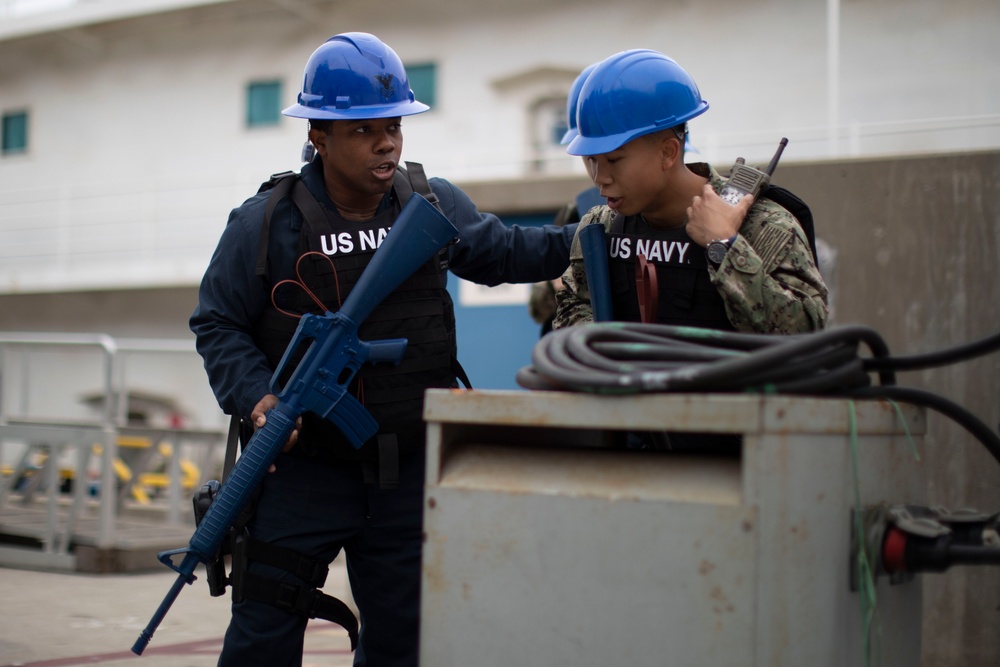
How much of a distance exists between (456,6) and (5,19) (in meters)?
7.52

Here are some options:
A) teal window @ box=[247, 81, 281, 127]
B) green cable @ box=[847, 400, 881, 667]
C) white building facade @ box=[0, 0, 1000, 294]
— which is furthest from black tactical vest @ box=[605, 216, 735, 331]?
teal window @ box=[247, 81, 281, 127]

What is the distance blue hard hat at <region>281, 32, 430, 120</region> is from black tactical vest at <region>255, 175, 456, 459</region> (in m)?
0.24

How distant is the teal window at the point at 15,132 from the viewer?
16.8m

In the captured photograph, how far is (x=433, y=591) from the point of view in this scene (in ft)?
6.29

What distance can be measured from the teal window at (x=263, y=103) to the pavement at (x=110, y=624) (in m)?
9.18

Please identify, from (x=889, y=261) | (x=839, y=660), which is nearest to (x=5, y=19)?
(x=889, y=261)

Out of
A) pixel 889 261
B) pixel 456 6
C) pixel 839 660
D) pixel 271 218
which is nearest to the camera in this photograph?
pixel 839 660

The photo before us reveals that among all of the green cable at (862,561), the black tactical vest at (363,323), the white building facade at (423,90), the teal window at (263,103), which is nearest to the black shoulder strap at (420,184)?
the black tactical vest at (363,323)

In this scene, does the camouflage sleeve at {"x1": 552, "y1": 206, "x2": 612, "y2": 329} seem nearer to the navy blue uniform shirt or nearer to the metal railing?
the navy blue uniform shirt

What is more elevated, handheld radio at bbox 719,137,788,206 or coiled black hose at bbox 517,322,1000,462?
handheld radio at bbox 719,137,788,206

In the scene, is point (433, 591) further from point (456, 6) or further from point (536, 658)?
point (456, 6)

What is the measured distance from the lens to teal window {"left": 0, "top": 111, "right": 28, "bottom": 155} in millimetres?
16797

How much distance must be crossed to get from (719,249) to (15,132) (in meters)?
17.1

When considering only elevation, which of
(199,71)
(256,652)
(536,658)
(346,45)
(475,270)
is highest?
(199,71)
